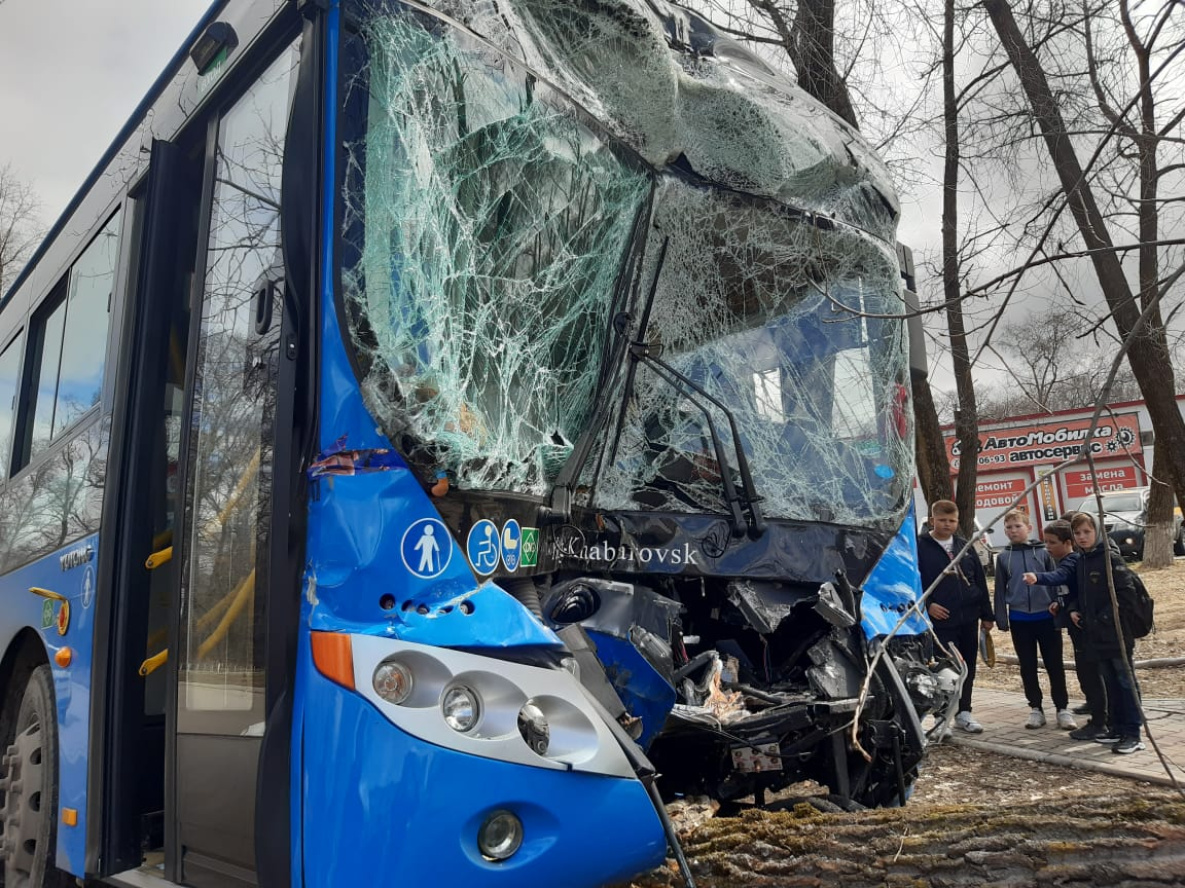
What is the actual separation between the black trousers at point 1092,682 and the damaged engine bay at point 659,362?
362 centimetres

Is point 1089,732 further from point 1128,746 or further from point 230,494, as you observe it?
point 230,494

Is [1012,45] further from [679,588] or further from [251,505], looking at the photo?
[251,505]

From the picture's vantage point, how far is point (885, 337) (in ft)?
14.1

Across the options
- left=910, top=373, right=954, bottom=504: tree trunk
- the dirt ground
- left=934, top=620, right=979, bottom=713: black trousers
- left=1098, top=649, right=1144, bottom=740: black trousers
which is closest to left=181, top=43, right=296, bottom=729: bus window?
left=1098, top=649, right=1144, bottom=740: black trousers

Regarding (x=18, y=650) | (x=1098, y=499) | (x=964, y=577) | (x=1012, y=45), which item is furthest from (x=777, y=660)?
(x=1012, y=45)

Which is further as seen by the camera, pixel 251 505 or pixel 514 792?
pixel 251 505

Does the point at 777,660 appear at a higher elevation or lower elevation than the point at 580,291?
lower

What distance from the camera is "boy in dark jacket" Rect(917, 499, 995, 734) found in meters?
7.44

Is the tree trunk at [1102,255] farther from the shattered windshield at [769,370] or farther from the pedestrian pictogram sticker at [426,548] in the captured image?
the pedestrian pictogram sticker at [426,548]

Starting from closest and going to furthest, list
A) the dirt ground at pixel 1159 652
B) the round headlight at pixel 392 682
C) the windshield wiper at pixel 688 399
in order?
the round headlight at pixel 392 682
the windshield wiper at pixel 688 399
the dirt ground at pixel 1159 652

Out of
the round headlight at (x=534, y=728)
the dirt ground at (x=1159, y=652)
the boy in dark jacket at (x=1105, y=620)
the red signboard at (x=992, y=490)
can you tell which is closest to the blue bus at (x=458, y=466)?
the round headlight at (x=534, y=728)

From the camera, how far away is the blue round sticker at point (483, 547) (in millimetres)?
2516

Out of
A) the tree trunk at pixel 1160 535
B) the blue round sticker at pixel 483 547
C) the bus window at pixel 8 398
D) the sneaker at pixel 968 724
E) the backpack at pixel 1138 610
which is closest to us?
the blue round sticker at pixel 483 547

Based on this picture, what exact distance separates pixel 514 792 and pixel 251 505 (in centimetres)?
110
